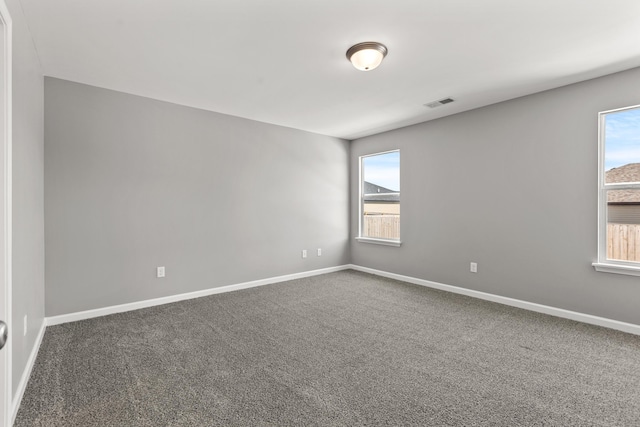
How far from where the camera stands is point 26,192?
2186 millimetres

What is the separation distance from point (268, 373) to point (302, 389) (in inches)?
12.5

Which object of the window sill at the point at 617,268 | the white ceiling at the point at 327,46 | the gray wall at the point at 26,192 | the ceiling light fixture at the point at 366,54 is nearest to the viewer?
the gray wall at the point at 26,192

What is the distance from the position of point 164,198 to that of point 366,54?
281 centimetres

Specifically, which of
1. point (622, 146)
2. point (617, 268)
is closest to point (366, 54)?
point (622, 146)

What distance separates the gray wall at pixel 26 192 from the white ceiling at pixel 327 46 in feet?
0.94

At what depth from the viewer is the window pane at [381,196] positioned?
200 inches

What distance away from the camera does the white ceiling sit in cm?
205

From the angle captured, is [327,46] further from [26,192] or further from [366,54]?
[26,192]

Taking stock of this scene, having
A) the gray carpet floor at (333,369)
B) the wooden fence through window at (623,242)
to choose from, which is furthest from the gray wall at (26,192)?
the wooden fence through window at (623,242)

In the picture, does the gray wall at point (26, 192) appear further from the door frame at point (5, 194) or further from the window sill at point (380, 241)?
the window sill at point (380, 241)

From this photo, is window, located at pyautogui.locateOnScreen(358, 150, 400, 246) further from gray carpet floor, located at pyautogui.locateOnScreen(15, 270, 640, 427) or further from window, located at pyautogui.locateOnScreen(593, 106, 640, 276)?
window, located at pyautogui.locateOnScreen(593, 106, 640, 276)

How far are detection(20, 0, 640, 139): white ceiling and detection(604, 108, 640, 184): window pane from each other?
0.48 meters

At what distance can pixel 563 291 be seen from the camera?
327 cm

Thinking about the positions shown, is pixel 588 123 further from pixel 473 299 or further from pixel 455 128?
pixel 473 299
